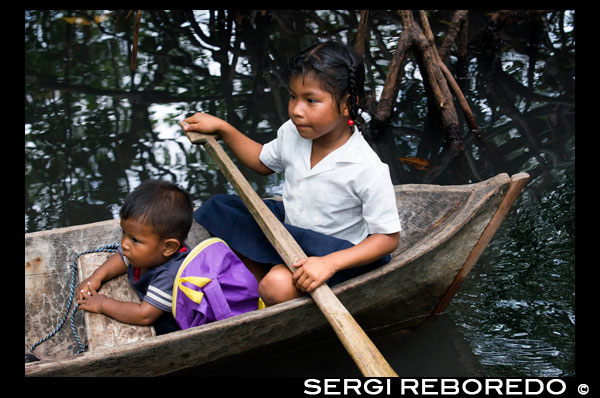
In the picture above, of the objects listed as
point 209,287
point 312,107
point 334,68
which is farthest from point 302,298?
point 334,68

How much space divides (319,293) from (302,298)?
Answer: 8 cm

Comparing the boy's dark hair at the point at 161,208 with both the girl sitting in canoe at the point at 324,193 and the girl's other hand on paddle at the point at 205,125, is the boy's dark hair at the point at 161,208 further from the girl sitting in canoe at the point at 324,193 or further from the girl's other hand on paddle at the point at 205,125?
the girl's other hand on paddle at the point at 205,125

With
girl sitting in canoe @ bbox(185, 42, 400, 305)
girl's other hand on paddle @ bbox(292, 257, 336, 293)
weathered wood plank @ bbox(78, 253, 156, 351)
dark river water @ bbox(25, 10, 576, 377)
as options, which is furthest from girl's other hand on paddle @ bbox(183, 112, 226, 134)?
dark river water @ bbox(25, 10, 576, 377)

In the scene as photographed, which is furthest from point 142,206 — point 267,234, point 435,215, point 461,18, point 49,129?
point 461,18

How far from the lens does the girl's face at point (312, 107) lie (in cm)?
207

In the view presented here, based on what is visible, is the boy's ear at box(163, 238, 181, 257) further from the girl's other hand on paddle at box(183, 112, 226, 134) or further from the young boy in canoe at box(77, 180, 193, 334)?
the girl's other hand on paddle at box(183, 112, 226, 134)

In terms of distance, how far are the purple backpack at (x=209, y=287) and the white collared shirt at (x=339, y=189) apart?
0.96 feet

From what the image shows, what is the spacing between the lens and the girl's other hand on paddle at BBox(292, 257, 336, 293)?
205 centimetres

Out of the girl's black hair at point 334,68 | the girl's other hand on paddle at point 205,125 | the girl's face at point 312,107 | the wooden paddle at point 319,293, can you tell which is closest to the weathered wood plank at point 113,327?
the wooden paddle at point 319,293

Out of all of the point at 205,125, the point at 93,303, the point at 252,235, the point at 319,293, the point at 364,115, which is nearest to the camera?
the point at 319,293

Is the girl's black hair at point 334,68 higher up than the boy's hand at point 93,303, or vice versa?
the girl's black hair at point 334,68

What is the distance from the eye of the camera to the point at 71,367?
6.10 ft

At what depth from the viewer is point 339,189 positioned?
2.21 meters

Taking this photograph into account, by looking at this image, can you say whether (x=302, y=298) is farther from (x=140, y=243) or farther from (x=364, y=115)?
(x=364, y=115)
